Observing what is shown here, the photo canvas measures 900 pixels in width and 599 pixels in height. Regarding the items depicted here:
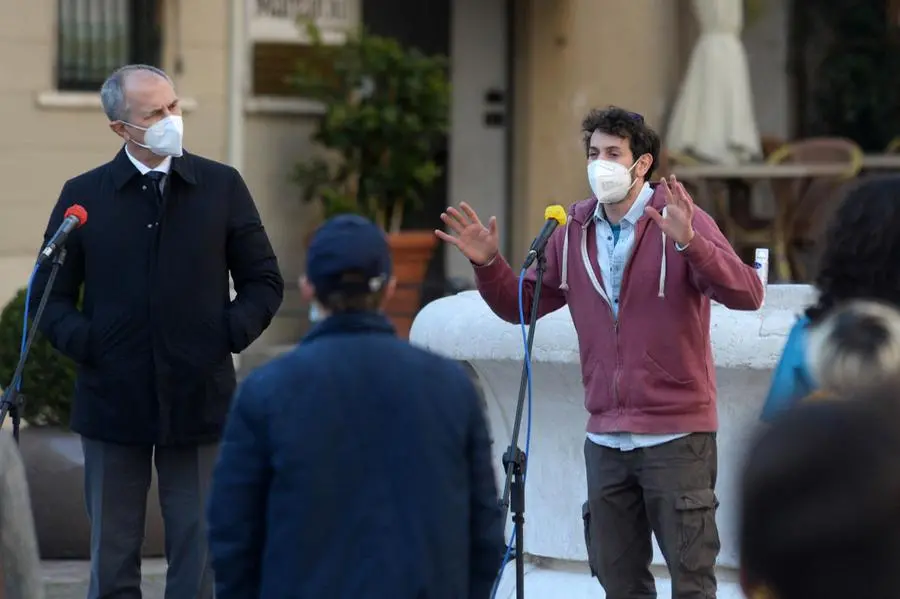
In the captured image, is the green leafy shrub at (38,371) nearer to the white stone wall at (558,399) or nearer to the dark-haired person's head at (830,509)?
the white stone wall at (558,399)

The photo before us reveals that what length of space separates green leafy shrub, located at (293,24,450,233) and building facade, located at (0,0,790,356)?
25 centimetres

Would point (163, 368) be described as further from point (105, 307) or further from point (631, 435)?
point (631, 435)

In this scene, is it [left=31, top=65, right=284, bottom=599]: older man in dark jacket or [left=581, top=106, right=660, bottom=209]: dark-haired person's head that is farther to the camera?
[left=31, top=65, right=284, bottom=599]: older man in dark jacket

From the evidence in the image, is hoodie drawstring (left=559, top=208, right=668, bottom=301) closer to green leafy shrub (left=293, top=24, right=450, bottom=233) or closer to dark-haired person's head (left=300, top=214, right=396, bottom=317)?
dark-haired person's head (left=300, top=214, right=396, bottom=317)

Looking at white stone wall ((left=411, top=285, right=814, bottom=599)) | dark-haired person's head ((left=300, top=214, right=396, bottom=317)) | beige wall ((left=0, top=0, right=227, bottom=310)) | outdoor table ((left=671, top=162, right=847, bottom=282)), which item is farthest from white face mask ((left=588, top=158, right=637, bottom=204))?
outdoor table ((left=671, top=162, right=847, bottom=282))

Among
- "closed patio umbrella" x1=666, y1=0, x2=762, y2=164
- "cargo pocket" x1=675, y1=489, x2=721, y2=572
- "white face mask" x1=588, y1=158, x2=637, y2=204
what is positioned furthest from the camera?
"closed patio umbrella" x1=666, y1=0, x2=762, y2=164

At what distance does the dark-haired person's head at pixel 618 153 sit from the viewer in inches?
189

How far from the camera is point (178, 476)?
524 cm

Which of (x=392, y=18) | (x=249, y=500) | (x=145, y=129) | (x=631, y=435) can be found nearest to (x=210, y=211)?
(x=145, y=129)

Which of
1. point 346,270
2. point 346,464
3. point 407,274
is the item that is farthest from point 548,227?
point 407,274

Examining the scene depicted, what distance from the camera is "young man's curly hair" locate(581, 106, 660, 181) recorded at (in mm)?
4930

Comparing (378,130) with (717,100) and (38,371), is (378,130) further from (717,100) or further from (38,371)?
(38,371)

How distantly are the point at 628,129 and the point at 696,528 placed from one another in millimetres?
1132

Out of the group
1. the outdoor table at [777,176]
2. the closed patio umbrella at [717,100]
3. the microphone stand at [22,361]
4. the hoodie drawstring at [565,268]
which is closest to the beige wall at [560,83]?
the closed patio umbrella at [717,100]
